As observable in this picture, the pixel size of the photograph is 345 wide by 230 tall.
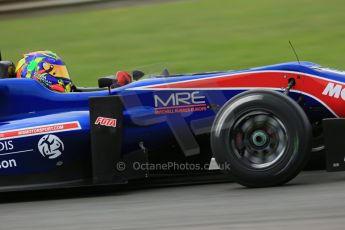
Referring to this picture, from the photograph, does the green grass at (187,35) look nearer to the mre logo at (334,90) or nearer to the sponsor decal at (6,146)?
the mre logo at (334,90)

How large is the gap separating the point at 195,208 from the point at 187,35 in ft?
29.1

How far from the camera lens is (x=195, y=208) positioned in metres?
4.86

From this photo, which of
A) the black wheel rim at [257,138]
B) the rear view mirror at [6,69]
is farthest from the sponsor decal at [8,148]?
the black wheel rim at [257,138]

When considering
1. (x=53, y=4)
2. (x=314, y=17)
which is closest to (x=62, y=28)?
(x=53, y=4)

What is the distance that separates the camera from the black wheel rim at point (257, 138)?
17.4 ft

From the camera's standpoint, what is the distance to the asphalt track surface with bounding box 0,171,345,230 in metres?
4.38

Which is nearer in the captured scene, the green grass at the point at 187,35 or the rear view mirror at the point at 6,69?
the rear view mirror at the point at 6,69

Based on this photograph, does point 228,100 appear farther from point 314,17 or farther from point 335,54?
point 314,17

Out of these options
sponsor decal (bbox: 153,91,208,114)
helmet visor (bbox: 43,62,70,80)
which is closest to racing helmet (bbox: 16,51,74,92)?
helmet visor (bbox: 43,62,70,80)

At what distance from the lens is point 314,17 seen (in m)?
13.4

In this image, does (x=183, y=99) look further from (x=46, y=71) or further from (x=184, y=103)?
(x=46, y=71)

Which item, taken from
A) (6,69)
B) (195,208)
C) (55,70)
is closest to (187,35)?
(55,70)

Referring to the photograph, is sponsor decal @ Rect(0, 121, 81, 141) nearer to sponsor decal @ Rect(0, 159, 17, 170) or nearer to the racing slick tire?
sponsor decal @ Rect(0, 159, 17, 170)

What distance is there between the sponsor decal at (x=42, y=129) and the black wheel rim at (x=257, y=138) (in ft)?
4.24
